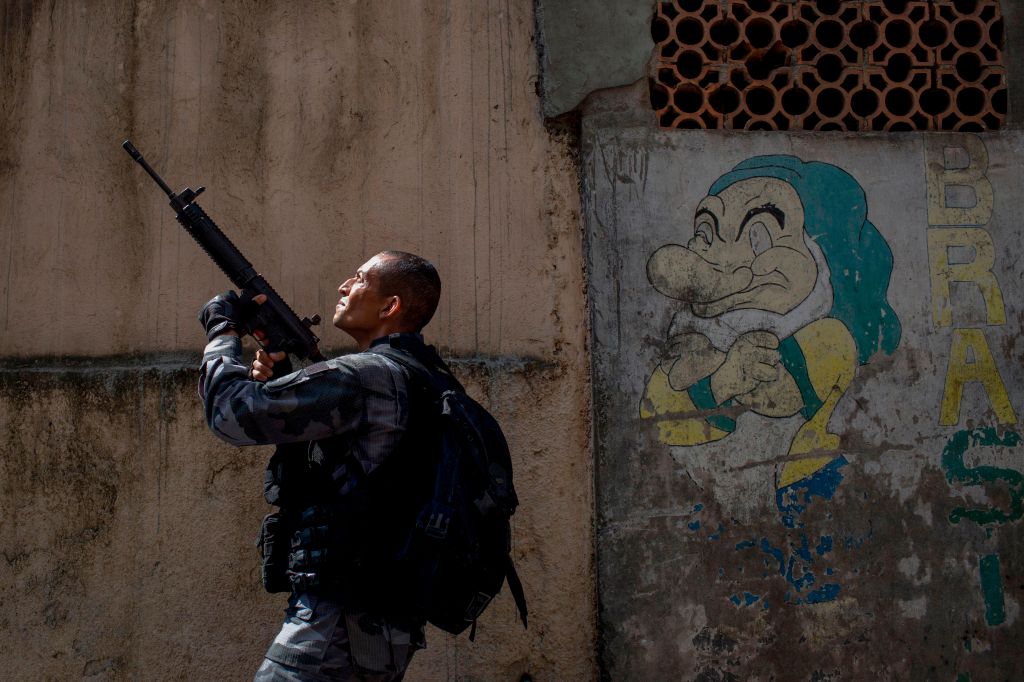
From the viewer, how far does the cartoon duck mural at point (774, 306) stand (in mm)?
3760

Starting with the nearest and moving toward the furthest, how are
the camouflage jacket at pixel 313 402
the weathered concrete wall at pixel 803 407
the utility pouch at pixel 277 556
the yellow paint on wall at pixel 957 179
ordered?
the camouflage jacket at pixel 313 402 < the utility pouch at pixel 277 556 < the weathered concrete wall at pixel 803 407 < the yellow paint on wall at pixel 957 179

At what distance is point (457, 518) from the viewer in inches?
93.1

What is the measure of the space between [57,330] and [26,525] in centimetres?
73

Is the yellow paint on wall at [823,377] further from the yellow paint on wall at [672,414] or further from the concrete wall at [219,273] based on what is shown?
the concrete wall at [219,273]

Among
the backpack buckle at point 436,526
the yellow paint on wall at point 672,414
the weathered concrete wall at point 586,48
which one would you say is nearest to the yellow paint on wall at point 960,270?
the yellow paint on wall at point 672,414

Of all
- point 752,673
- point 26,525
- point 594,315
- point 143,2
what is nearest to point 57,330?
point 26,525

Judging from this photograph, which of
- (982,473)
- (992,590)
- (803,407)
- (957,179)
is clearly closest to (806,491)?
(803,407)

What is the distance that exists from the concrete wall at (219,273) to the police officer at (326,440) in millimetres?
1217

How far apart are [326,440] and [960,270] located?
8.96 ft

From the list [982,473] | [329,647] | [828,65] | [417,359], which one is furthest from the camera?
[828,65]

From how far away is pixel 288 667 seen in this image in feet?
7.55

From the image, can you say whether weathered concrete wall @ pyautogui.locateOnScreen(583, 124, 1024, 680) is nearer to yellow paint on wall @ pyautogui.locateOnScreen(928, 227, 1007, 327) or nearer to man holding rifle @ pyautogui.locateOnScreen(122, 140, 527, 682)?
yellow paint on wall @ pyautogui.locateOnScreen(928, 227, 1007, 327)

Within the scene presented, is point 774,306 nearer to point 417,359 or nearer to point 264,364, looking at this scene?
point 417,359

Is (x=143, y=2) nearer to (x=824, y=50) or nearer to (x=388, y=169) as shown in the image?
(x=388, y=169)
